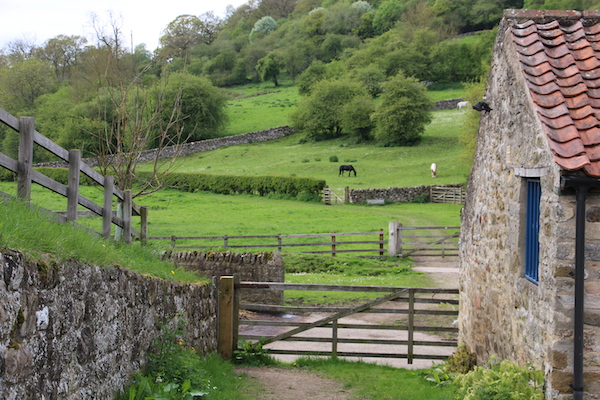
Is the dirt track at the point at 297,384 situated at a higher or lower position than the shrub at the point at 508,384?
lower

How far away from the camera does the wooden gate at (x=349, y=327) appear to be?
9094 millimetres

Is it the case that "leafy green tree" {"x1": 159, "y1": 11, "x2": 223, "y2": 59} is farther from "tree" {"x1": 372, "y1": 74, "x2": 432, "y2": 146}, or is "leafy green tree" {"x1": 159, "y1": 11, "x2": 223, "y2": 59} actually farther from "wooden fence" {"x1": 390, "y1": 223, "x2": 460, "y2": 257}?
"wooden fence" {"x1": 390, "y1": 223, "x2": 460, "y2": 257}

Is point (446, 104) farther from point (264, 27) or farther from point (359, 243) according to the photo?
point (264, 27)

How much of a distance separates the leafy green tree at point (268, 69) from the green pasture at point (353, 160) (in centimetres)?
4012

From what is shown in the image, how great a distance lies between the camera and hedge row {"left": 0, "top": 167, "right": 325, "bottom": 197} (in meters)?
35.6

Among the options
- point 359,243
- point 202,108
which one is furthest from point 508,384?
point 202,108

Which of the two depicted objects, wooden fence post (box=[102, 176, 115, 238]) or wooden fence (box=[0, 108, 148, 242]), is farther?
wooden fence post (box=[102, 176, 115, 238])

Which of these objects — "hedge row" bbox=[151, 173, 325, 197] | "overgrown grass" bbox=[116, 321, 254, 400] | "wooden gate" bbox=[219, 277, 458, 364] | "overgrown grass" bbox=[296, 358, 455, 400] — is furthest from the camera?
"hedge row" bbox=[151, 173, 325, 197]

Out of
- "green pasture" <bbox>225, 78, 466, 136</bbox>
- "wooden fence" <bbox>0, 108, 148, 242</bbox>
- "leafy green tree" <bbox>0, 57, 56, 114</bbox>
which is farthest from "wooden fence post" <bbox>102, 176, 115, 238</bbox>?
"green pasture" <bbox>225, 78, 466, 136</bbox>

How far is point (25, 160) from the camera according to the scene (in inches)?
220

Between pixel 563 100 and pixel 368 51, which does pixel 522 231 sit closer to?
pixel 563 100

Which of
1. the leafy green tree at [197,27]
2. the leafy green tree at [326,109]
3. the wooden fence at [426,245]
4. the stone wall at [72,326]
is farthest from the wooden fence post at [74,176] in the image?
the leafy green tree at [197,27]

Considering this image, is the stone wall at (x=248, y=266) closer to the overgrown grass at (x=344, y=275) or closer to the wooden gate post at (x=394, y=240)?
the overgrown grass at (x=344, y=275)

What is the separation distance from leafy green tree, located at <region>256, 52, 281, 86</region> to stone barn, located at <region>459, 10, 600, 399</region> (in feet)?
303
